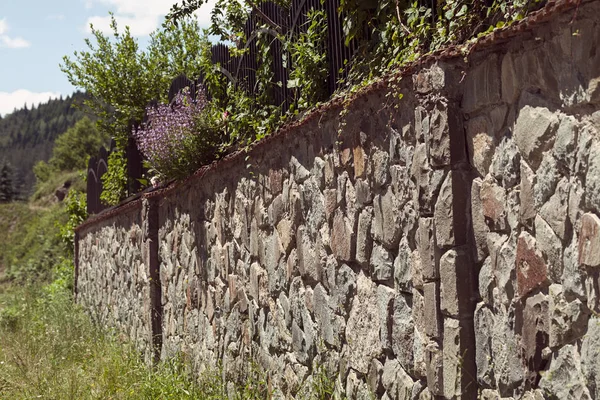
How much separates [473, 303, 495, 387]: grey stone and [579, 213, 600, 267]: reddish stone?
0.62 m

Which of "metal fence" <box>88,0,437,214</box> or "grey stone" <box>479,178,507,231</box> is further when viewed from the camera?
"metal fence" <box>88,0,437,214</box>

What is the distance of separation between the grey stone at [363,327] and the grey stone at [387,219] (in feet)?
0.97

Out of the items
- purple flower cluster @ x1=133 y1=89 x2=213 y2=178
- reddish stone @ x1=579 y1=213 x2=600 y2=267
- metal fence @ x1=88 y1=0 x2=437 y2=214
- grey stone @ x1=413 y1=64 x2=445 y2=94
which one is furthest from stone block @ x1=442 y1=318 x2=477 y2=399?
purple flower cluster @ x1=133 y1=89 x2=213 y2=178

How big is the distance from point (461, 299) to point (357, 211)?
3.43 ft

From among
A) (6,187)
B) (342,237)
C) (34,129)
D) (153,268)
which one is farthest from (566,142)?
(34,129)

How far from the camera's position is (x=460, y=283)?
2.87 m

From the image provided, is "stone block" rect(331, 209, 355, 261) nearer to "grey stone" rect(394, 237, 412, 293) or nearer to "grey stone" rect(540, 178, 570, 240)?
"grey stone" rect(394, 237, 412, 293)

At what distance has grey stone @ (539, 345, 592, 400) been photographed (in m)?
2.28

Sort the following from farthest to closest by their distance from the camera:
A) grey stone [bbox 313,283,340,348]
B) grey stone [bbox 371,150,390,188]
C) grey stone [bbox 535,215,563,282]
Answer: grey stone [bbox 313,283,340,348] → grey stone [bbox 371,150,390,188] → grey stone [bbox 535,215,563,282]

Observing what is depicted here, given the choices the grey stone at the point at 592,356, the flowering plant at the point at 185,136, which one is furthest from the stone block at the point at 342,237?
the flowering plant at the point at 185,136

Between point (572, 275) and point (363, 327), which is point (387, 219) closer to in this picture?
point (363, 327)

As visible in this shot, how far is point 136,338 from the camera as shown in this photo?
8.88 m

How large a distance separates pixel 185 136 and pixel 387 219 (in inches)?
137

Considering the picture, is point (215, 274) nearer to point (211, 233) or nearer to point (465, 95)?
point (211, 233)
